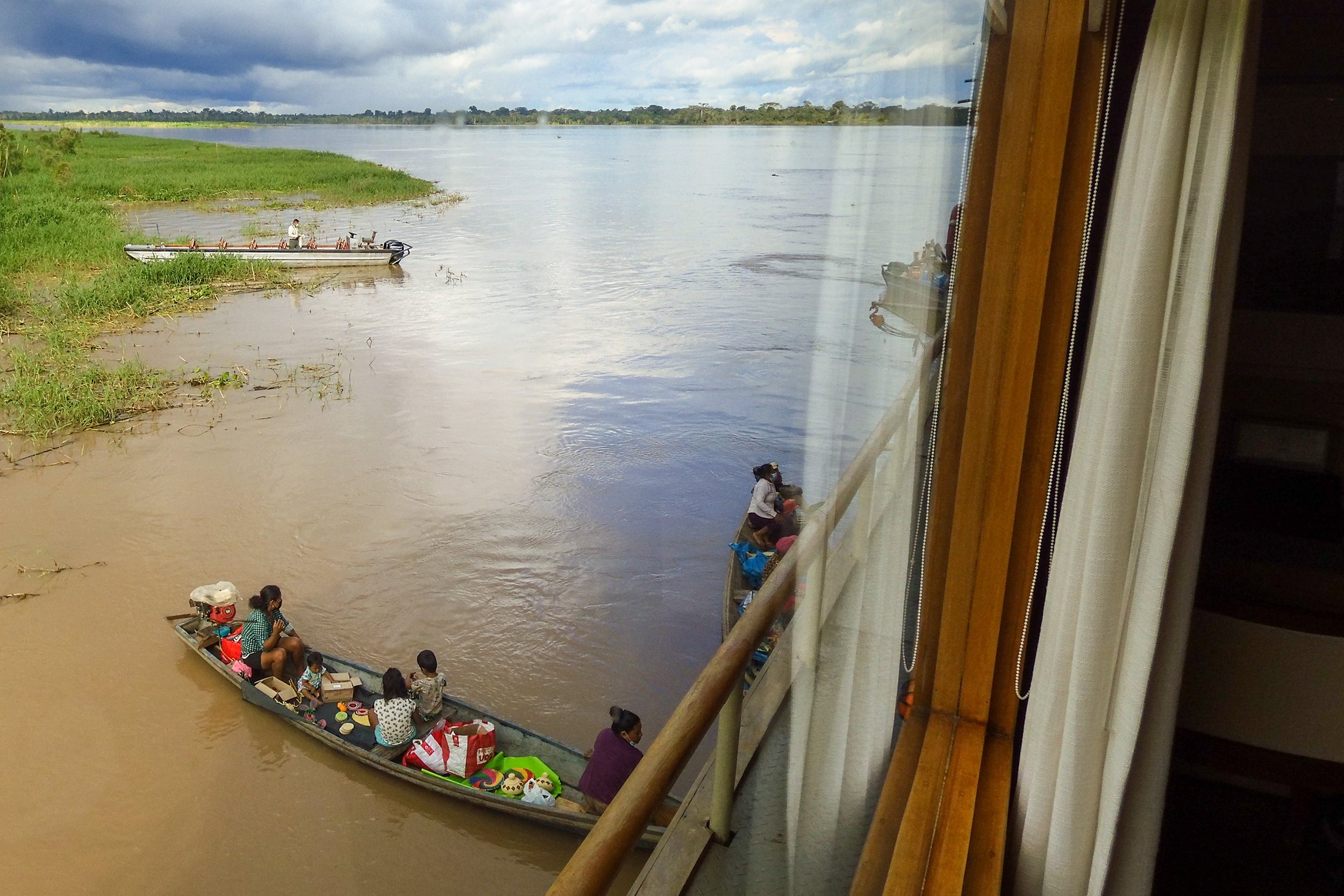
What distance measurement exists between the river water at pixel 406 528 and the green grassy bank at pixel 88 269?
58 cm

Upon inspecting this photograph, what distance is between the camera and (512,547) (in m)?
7.31

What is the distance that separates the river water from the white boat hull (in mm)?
1171

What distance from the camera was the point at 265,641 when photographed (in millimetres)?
4902

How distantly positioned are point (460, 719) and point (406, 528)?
336cm

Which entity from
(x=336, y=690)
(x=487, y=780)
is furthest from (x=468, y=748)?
(x=336, y=690)

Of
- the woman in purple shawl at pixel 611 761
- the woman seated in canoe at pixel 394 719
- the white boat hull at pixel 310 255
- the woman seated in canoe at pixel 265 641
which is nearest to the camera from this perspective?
the woman in purple shawl at pixel 611 761

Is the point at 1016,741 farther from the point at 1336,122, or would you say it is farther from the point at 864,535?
the point at 1336,122

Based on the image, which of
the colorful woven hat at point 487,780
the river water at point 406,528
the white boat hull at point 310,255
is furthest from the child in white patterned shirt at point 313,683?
the white boat hull at point 310,255

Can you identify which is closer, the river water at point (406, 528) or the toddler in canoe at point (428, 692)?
the river water at point (406, 528)

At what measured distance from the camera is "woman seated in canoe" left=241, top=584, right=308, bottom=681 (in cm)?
488

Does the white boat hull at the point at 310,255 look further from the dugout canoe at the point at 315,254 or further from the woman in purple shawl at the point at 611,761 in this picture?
the woman in purple shawl at the point at 611,761

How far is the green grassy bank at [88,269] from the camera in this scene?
9.62 m

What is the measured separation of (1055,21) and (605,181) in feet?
143

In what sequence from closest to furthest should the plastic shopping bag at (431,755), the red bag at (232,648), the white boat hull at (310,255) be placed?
the plastic shopping bag at (431,755) < the red bag at (232,648) < the white boat hull at (310,255)
